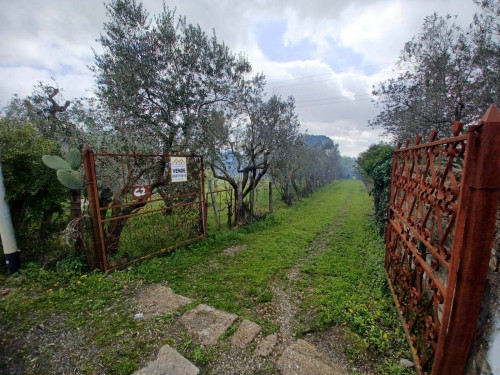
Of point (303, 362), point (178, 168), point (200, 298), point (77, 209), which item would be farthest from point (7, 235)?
point (303, 362)

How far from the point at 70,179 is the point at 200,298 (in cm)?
301

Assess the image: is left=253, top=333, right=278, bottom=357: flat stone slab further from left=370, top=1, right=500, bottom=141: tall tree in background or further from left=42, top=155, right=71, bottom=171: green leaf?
left=370, top=1, right=500, bottom=141: tall tree in background

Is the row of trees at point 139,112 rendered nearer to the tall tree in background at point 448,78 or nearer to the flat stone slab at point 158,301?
the flat stone slab at point 158,301

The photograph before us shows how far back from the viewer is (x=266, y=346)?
2.55 metres

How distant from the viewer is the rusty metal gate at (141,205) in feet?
13.0

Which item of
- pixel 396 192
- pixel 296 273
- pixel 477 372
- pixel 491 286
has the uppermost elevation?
pixel 396 192

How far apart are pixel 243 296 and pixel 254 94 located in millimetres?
6706

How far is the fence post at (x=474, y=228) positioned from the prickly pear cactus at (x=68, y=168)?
5.03 m

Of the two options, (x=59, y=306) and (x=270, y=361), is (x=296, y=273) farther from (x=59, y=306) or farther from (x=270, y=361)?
(x=59, y=306)

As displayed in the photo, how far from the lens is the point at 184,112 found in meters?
5.96

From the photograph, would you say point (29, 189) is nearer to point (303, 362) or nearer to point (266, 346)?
point (266, 346)

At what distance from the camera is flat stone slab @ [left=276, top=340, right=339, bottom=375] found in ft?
7.38

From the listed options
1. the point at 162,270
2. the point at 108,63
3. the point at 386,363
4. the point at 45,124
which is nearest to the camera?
the point at 386,363

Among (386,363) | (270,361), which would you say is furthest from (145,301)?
(386,363)
